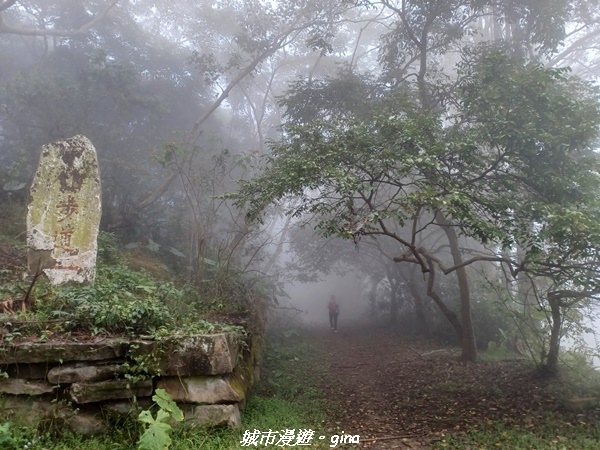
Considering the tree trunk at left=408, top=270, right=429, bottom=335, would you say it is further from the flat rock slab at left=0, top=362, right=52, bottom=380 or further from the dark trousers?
the flat rock slab at left=0, top=362, right=52, bottom=380

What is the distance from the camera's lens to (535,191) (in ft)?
20.4

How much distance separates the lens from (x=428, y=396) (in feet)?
20.5

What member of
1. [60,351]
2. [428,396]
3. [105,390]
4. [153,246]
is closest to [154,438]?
[105,390]

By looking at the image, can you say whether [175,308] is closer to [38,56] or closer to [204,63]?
[204,63]

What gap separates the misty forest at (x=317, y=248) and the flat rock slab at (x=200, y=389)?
0.02m

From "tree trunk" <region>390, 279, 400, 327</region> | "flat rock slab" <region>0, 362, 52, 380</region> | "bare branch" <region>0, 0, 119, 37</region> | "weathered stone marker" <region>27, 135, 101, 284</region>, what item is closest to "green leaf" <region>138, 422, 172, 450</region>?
"flat rock slab" <region>0, 362, 52, 380</region>

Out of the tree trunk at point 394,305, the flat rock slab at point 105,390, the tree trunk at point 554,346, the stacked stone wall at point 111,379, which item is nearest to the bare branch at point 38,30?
the stacked stone wall at point 111,379

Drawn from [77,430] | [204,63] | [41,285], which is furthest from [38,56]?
[77,430]

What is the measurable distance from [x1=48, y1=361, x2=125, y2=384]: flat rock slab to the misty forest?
2cm

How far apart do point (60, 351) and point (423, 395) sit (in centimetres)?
495

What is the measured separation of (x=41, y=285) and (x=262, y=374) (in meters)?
3.85

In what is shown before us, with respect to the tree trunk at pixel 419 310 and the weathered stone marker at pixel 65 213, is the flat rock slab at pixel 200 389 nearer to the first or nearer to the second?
the weathered stone marker at pixel 65 213

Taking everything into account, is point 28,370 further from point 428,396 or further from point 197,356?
point 428,396

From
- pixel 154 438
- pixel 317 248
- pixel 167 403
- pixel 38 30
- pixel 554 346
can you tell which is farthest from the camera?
pixel 317 248
